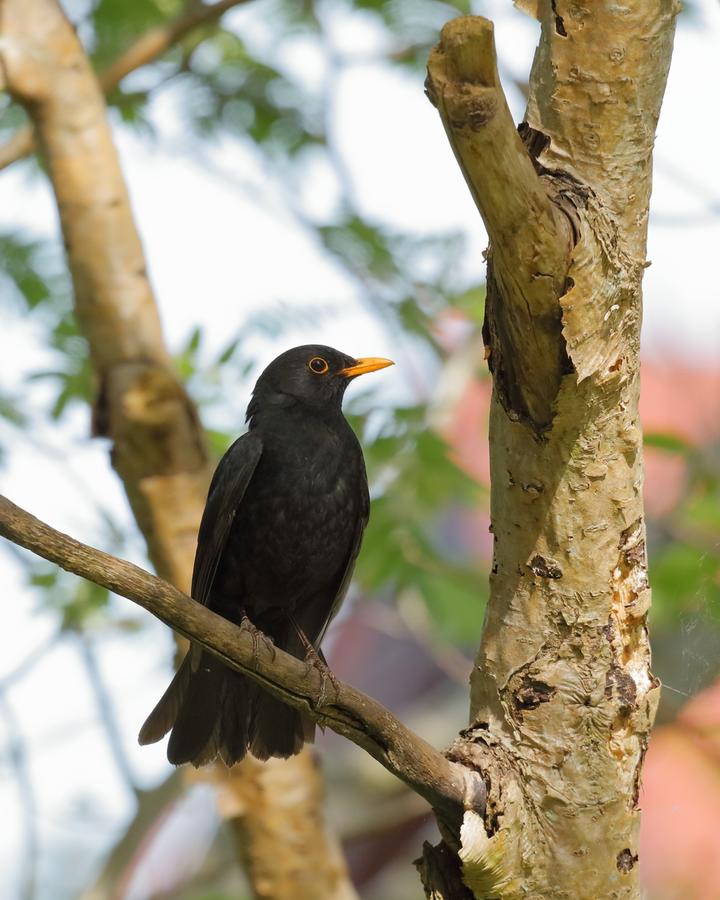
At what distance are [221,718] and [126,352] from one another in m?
1.66

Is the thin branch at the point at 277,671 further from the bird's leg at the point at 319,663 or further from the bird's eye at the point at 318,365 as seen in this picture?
the bird's eye at the point at 318,365

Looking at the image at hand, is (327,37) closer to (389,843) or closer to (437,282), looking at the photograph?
(437,282)

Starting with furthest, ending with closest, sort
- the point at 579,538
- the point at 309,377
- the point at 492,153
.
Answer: the point at 309,377, the point at 579,538, the point at 492,153

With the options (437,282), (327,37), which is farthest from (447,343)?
→ (327,37)

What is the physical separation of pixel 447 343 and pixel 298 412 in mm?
3075

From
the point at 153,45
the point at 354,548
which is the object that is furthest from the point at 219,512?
the point at 153,45

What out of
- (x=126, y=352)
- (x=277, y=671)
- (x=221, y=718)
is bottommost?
(x=277, y=671)

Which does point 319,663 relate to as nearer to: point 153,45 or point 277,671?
point 277,671

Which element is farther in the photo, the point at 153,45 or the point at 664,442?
the point at 153,45

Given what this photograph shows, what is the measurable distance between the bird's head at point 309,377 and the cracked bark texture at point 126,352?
61 centimetres

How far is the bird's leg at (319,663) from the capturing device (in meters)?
3.12

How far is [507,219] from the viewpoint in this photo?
8.92 ft

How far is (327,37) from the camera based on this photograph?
7059mm

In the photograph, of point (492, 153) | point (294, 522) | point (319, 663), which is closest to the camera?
point (492, 153)
